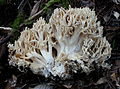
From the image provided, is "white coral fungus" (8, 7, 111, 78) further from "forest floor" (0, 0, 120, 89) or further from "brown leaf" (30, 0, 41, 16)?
"brown leaf" (30, 0, 41, 16)

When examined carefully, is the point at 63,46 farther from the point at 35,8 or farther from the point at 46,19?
the point at 35,8

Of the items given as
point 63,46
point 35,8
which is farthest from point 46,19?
point 63,46

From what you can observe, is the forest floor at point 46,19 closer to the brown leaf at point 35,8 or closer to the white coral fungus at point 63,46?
the brown leaf at point 35,8

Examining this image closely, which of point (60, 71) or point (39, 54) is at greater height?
point (39, 54)

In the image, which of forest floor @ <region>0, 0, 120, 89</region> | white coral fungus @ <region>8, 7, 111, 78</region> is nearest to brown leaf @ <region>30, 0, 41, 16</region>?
forest floor @ <region>0, 0, 120, 89</region>

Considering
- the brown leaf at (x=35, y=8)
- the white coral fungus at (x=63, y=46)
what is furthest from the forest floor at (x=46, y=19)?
the white coral fungus at (x=63, y=46)

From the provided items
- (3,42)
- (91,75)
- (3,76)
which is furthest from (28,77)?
(91,75)

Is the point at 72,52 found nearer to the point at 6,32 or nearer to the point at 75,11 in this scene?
the point at 75,11
